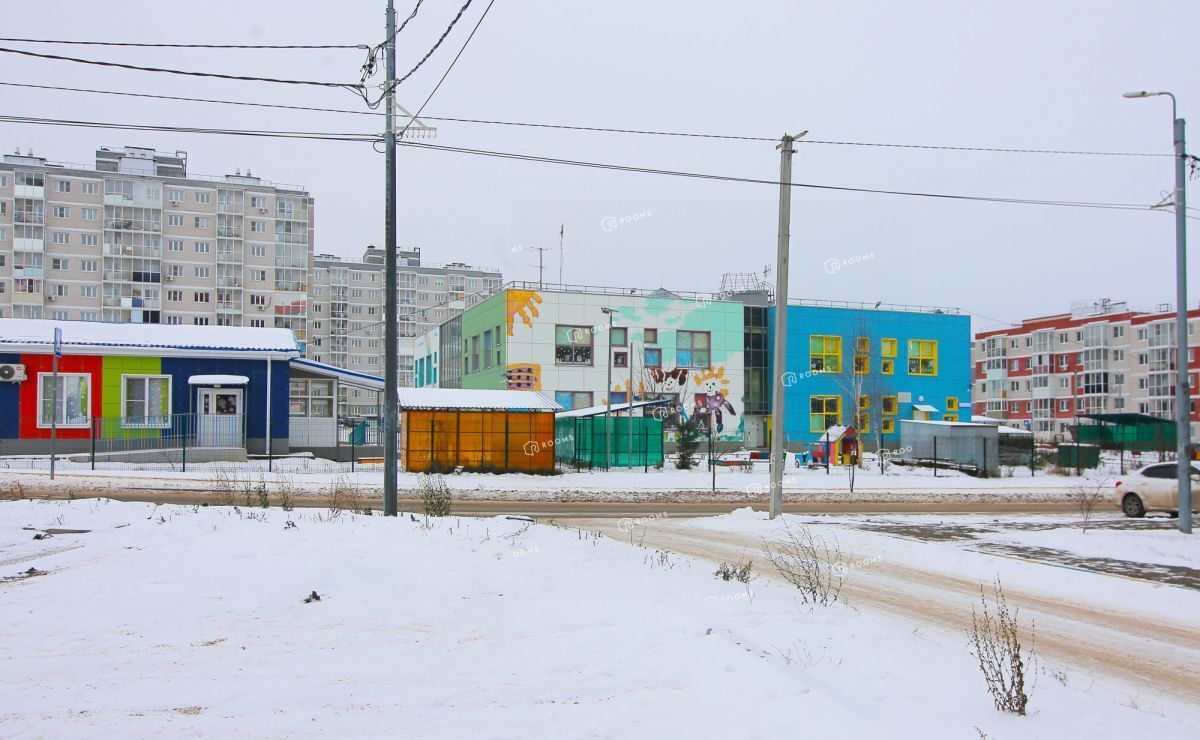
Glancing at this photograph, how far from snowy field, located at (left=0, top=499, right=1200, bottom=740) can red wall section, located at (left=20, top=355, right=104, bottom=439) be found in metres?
23.4

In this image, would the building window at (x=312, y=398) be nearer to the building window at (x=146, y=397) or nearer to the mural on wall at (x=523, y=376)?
the building window at (x=146, y=397)

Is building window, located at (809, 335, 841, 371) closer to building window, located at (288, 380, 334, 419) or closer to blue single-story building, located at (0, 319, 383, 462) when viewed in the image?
building window, located at (288, 380, 334, 419)

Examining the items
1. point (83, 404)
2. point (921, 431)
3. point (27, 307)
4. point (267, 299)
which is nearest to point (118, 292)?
point (27, 307)

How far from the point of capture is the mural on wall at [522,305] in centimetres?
5844

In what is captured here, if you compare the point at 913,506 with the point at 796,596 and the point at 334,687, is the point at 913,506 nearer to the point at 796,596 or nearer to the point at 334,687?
the point at 796,596

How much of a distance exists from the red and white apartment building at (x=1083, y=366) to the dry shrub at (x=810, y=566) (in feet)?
275

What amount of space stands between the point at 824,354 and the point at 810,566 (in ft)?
186

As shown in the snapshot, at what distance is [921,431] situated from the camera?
48406 millimetres

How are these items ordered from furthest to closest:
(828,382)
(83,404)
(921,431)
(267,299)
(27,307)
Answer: (267,299) → (27,307) → (828,382) → (921,431) → (83,404)

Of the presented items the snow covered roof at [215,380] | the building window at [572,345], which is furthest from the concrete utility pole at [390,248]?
the building window at [572,345]

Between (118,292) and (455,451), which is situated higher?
(118,292)

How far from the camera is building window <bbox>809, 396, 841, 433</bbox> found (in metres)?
65.1

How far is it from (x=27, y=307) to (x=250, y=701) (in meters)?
101

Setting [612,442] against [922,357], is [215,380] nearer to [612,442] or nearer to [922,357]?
[612,442]
